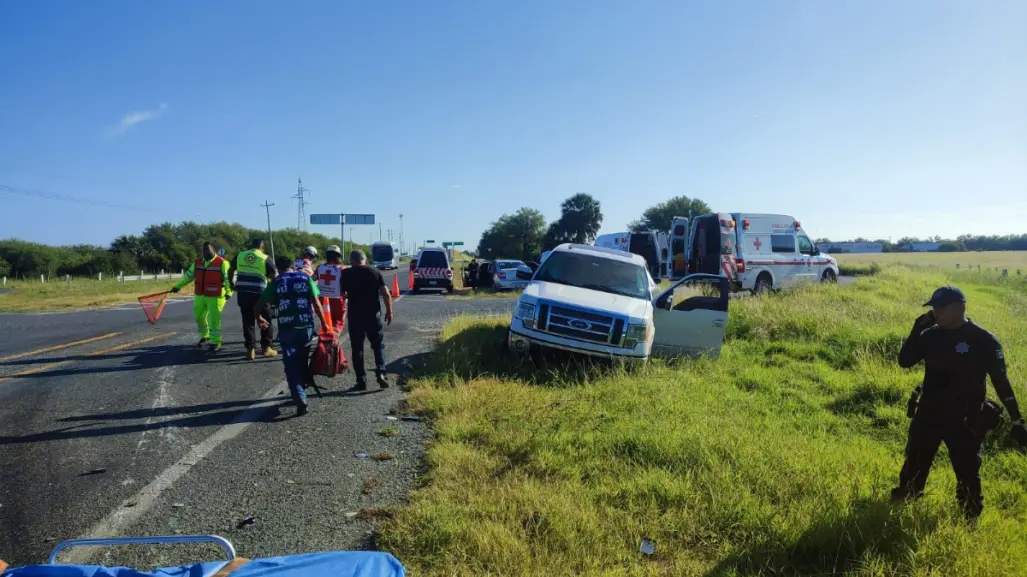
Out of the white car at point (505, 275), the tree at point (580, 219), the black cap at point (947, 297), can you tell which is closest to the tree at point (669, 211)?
the tree at point (580, 219)

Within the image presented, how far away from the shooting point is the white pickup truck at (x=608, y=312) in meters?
7.62

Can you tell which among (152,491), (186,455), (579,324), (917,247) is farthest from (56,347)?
(917,247)

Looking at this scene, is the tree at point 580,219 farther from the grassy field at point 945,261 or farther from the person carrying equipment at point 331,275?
the person carrying equipment at point 331,275

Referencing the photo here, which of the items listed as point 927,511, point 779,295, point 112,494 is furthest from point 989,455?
point 779,295

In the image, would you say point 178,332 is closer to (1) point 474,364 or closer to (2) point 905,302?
(1) point 474,364

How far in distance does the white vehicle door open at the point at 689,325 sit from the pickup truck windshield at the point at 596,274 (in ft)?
1.20

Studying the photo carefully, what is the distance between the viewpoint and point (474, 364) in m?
8.05

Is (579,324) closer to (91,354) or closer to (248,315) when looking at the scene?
(248,315)

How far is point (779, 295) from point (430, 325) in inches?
350

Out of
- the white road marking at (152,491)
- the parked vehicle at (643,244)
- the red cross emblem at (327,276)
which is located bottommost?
the white road marking at (152,491)

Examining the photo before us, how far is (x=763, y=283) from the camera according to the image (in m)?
17.3

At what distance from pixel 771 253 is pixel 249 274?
14576 millimetres

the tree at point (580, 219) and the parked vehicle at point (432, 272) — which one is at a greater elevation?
the tree at point (580, 219)

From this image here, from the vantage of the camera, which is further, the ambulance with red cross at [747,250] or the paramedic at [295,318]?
the ambulance with red cross at [747,250]
